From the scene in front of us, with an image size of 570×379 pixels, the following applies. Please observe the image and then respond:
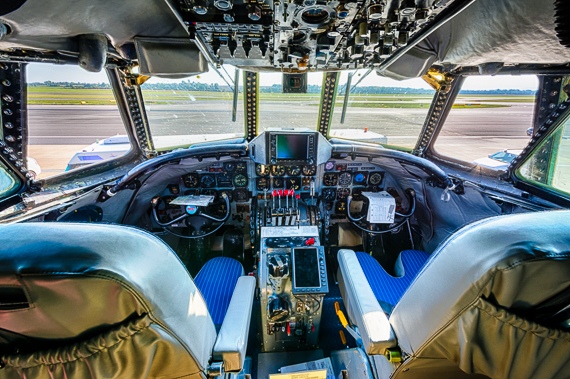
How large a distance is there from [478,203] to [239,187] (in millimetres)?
2308

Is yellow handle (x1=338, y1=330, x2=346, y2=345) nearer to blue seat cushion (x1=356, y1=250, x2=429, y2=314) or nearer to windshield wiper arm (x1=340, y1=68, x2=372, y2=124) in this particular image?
blue seat cushion (x1=356, y1=250, x2=429, y2=314)

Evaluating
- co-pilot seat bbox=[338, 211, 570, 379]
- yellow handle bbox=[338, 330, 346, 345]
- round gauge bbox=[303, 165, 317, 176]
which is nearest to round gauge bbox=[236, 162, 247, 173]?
round gauge bbox=[303, 165, 317, 176]

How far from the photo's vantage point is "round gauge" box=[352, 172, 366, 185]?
3014 millimetres

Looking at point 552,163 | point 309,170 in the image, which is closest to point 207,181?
point 309,170

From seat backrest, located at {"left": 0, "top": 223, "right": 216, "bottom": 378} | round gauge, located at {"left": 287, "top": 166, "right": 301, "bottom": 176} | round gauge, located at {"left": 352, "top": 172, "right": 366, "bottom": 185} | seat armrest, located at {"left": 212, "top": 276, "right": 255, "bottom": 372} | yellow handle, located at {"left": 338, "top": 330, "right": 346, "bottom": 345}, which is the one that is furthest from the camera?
round gauge, located at {"left": 352, "top": 172, "right": 366, "bottom": 185}

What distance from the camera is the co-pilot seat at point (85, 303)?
0.58 meters

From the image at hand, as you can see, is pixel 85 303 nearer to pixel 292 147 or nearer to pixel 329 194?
pixel 292 147

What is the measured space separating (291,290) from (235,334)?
2.39 feet

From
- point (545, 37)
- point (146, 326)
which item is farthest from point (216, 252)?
point (545, 37)

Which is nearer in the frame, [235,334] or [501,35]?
[235,334]

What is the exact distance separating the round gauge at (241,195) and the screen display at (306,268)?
1.22 meters

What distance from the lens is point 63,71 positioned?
2268 mm

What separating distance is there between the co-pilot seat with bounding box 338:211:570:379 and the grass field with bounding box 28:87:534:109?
2.43m

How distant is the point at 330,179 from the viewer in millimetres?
3020
